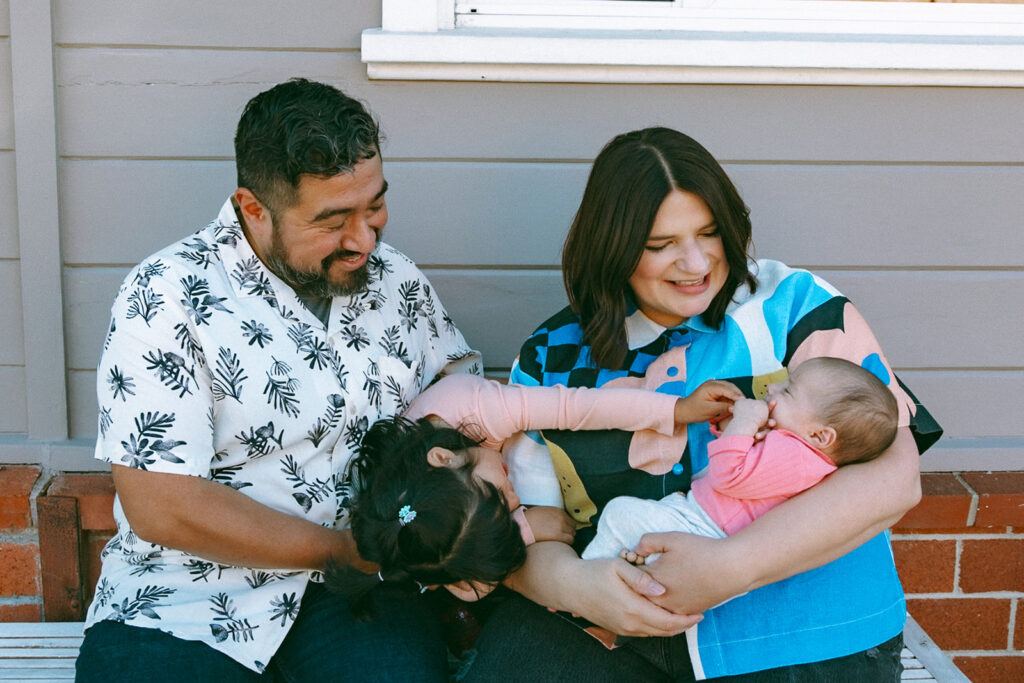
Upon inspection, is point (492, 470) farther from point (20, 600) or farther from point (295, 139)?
point (20, 600)

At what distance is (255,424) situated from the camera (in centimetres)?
200

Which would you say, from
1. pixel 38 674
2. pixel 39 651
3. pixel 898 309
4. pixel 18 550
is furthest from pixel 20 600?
pixel 898 309

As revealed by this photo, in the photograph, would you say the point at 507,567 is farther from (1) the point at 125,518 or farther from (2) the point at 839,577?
(1) the point at 125,518

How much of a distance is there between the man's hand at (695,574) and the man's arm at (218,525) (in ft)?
2.28

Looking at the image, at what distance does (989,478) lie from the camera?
282cm

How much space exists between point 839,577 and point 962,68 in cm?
154

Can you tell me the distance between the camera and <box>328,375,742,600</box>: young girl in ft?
6.26

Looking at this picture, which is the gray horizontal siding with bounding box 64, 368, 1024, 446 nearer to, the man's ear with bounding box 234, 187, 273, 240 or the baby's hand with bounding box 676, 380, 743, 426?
the baby's hand with bounding box 676, 380, 743, 426

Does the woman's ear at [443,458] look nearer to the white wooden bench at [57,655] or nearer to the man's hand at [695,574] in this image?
the man's hand at [695,574]

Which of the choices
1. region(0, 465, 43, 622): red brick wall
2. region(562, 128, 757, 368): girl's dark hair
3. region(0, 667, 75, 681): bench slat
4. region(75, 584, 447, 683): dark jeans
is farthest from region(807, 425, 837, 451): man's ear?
region(0, 465, 43, 622): red brick wall

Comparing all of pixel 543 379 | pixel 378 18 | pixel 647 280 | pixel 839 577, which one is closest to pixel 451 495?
pixel 543 379

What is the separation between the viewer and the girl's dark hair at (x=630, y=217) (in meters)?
2.07

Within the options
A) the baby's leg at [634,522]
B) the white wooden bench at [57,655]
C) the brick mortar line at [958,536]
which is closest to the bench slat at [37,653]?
the white wooden bench at [57,655]

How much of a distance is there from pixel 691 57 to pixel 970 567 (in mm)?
→ 1764
